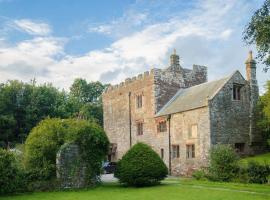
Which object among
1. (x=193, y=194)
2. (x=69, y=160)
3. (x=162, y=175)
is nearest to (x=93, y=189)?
(x=69, y=160)

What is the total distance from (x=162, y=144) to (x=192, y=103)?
6.11m

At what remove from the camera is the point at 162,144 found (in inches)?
1569

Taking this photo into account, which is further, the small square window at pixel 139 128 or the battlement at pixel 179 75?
the small square window at pixel 139 128

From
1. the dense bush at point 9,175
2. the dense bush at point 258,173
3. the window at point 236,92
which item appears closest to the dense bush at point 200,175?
the dense bush at point 258,173

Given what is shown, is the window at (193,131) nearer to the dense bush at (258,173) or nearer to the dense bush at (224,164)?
the dense bush at (224,164)

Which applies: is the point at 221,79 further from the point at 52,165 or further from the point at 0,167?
the point at 0,167

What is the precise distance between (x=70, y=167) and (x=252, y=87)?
18992 millimetres

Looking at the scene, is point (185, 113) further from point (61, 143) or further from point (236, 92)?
point (61, 143)

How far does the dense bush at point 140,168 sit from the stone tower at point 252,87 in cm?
1281

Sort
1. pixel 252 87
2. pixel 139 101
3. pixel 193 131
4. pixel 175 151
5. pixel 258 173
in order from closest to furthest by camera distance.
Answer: pixel 258 173 < pixel 193 131 < pixel 252 87 < pixel 175 151 < pixel 139 101

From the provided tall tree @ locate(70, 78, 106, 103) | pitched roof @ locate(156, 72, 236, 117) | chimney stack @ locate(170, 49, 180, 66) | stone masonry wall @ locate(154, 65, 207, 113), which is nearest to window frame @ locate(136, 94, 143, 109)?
stone masonry wall @ locate(154, 65, 207, 113)

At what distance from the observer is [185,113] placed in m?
36.0

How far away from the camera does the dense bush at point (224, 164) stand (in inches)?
1128

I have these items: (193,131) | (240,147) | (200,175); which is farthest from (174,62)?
(200,175)
